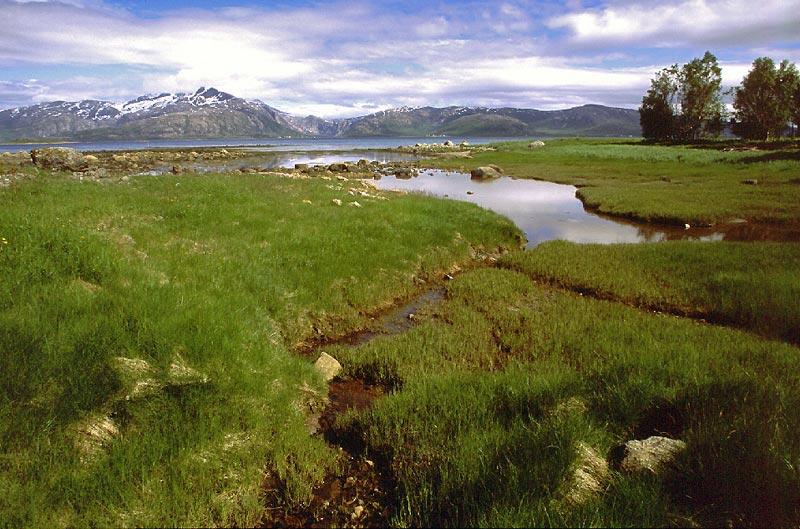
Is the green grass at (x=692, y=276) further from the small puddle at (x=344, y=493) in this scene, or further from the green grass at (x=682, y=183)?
the green grass at (x=682, y=183)

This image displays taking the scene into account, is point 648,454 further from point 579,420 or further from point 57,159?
point 57,159

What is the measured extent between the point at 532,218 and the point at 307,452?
2862 cm

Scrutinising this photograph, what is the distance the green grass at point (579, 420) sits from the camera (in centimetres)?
457

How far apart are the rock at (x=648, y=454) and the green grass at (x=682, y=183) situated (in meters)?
29.1

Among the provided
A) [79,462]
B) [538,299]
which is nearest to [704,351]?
[538,299]

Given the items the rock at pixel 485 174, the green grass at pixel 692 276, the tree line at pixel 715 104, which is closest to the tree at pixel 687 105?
the tree line at pixel 715 104

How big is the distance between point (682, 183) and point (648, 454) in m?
49.2

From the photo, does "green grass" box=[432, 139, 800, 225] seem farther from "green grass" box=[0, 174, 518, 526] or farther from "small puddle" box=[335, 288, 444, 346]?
"green grass" box=[0, 174, 518, 526]

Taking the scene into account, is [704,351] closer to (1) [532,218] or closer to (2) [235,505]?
(2) [235,505]

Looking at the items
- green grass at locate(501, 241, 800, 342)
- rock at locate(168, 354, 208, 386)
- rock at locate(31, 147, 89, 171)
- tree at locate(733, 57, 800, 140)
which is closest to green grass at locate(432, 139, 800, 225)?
green grass at locate(501, 241, 800, 342)

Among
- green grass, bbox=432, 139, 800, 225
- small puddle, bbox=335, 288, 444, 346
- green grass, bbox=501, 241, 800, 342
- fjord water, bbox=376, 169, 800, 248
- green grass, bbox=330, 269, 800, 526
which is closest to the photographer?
green grass, bbox=330, 269, 800, 526

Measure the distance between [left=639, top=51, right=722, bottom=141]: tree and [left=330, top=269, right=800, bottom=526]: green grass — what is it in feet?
364

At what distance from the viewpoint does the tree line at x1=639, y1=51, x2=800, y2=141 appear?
3386 inches

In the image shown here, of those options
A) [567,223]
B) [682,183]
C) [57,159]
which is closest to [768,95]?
[682,183]
